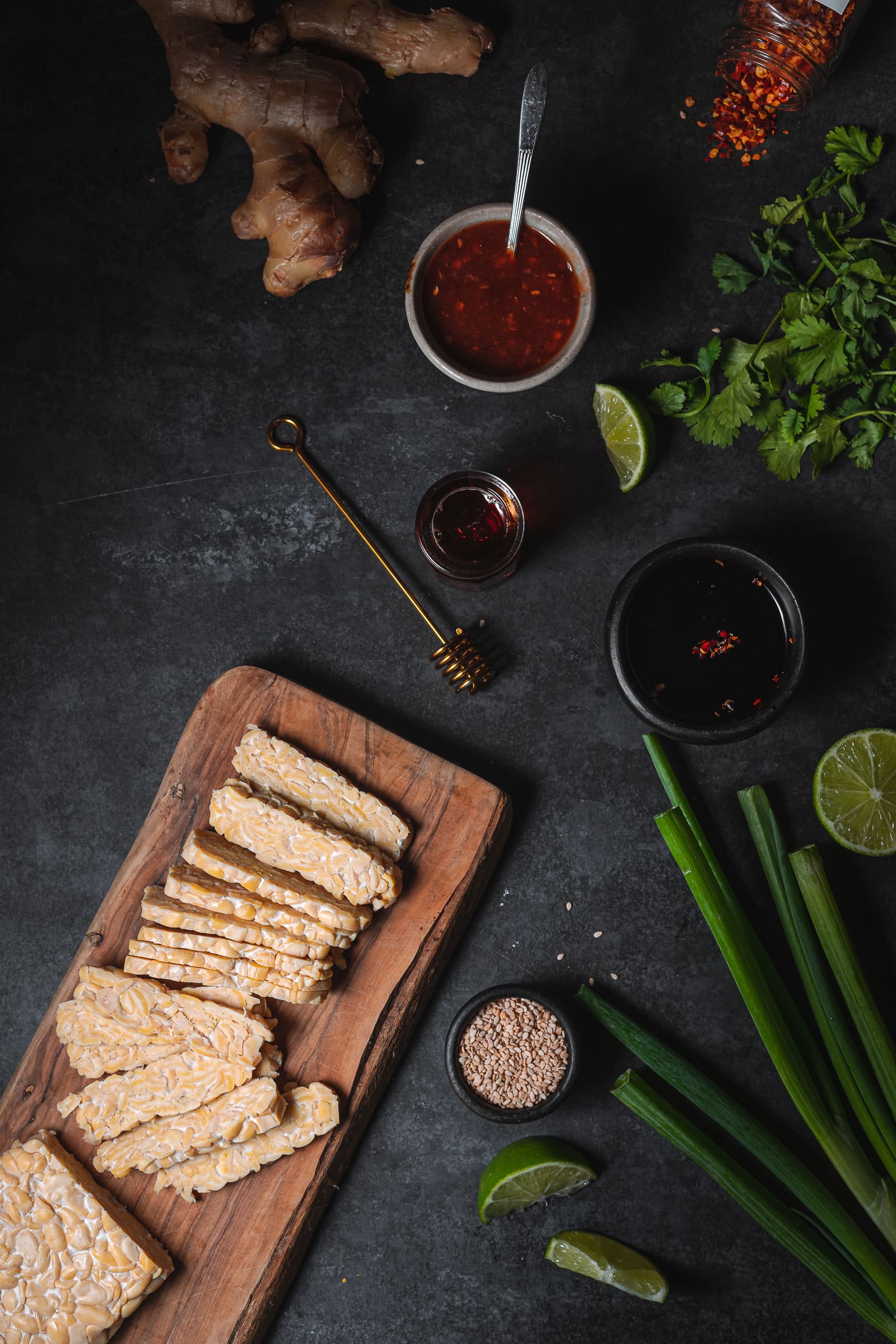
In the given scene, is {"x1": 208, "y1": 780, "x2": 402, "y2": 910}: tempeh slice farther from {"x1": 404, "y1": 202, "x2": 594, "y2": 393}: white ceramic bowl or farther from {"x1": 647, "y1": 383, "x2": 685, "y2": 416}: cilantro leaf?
{"x1": 647, "y1": 383, "x2": 685, "y2": 416}: cilantro leaf

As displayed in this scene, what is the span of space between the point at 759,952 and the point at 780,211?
221 cm

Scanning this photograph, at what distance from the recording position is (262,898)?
7.84ft

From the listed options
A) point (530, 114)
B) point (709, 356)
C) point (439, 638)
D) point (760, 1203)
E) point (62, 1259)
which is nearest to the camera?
point (530, 114)

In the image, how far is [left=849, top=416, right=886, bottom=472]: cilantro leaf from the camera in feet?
8.48

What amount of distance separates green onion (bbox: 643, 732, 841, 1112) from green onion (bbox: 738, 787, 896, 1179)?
0.04 metres

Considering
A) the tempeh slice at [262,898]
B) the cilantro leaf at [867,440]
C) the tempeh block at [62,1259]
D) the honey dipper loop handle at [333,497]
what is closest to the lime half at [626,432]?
→ the cilantro leaf at [867,440]

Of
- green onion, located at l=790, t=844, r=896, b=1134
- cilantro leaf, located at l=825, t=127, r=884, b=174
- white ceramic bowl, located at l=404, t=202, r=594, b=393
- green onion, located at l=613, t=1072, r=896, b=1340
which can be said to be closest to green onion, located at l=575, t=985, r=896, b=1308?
green onion, located at l=613, t=1072, r=896, b=1340

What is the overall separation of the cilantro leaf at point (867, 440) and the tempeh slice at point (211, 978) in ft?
7.10

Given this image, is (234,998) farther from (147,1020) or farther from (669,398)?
(669,398)

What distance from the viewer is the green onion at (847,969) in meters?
2.48

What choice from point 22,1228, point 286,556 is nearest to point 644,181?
point 286,556

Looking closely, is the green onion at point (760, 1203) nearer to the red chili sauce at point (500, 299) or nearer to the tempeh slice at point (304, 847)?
the tempeh slice at point (304, 847)

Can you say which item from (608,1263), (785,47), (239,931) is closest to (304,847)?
(239,931)

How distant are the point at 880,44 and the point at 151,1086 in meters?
3.74
